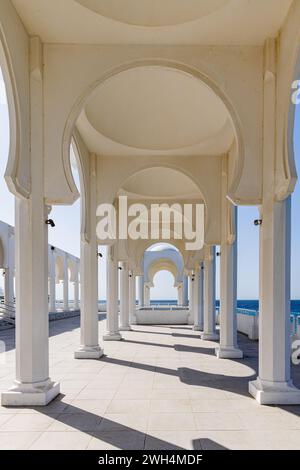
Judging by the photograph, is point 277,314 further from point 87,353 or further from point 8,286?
point 8,286

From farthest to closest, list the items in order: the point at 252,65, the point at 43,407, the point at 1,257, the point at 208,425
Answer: the point at 1,257
the point at 252,65
the point at 43,407
the point at 208,425

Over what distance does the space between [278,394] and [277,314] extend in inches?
52.9

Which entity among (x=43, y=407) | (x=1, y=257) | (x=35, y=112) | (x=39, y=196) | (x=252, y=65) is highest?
(x=252, y=65)

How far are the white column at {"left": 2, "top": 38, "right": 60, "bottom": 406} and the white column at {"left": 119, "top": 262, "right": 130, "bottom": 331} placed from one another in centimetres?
1176

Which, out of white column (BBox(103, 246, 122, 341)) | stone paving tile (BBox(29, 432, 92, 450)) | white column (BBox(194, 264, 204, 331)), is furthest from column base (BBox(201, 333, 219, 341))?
stone paving tile (BBox(29, 432, 92, 450))

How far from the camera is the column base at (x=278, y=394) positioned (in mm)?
6668

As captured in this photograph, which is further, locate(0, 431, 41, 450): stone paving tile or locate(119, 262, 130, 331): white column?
locate(119, 262, 130, 331): white column

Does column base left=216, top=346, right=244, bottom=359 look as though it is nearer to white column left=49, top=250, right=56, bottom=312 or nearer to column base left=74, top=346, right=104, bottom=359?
column base left=74, top=346, right=104, bottom=359

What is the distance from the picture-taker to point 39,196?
6852mm

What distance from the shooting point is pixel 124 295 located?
19094mm

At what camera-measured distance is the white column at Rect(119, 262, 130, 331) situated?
1884 cm

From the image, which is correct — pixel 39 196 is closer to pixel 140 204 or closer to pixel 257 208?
pixel 257 208

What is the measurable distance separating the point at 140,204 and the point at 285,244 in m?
11.2
